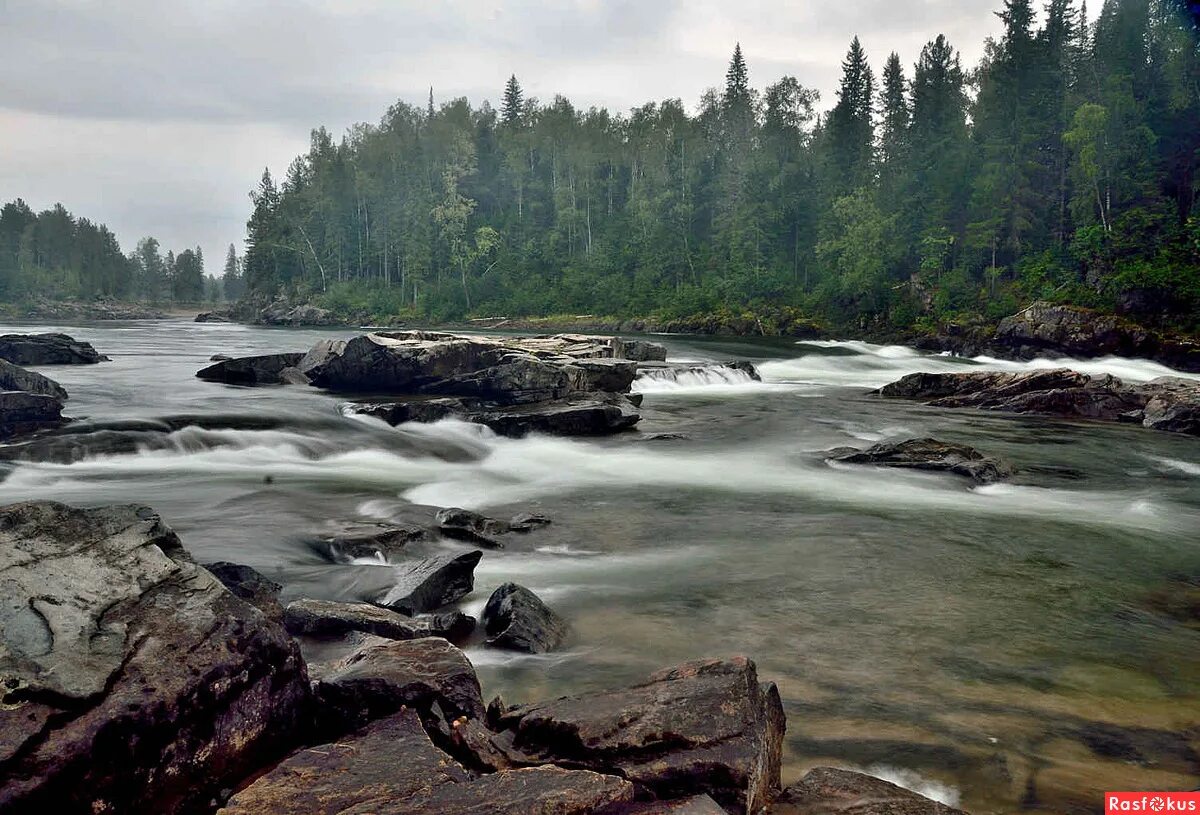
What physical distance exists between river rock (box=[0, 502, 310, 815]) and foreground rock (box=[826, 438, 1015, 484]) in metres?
11.9

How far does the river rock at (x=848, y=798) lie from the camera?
11.4 feet

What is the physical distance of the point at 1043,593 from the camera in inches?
305

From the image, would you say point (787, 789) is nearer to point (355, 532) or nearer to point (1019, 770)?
point (1019, 770)

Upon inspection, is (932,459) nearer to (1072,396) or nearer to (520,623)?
(1072,396)

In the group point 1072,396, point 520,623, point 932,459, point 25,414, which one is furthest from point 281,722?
point 1072,396

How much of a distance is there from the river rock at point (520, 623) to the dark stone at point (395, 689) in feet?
5.77

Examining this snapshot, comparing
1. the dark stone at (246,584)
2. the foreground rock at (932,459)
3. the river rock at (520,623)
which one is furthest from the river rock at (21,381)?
the foreground rock at (932,459)

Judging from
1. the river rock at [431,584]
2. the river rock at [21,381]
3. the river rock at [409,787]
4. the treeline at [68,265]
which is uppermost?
the treeline at [68,265]

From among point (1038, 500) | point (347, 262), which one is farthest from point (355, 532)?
point (347, 262)

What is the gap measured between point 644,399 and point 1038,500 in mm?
13317

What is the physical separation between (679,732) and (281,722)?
202 cm

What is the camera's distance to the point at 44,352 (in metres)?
28.3

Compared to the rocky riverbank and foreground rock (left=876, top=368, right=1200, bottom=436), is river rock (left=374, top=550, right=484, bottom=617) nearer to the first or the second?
the rocky riverbank

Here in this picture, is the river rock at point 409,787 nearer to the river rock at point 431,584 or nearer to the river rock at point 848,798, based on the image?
the river rock at point 848,798
